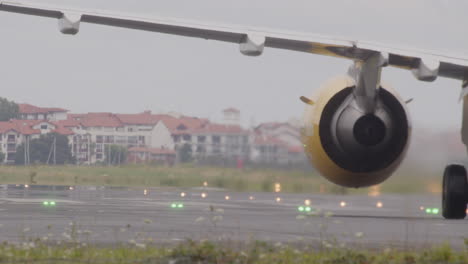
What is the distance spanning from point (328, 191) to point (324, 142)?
53.1ft

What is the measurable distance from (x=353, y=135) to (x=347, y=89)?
3.53 feet

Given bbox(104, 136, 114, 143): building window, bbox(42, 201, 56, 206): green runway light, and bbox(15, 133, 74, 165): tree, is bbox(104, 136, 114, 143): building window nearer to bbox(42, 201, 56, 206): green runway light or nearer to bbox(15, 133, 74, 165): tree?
bbox(15, 133, 74, 165): tree

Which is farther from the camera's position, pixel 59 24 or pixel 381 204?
pixel 381 204

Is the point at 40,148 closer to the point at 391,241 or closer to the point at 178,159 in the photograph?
the point at 178,159

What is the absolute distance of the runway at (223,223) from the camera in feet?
66.6

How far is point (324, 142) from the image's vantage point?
68.1ft

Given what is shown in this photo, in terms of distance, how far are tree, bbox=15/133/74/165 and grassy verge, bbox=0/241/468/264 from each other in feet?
94.7

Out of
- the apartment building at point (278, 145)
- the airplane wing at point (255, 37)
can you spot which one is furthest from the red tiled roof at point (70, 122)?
the airplane wing at point (255, 37)

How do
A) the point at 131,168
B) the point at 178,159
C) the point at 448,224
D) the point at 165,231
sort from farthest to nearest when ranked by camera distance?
the point at 131,168, the point at 178,159, the point at 448,224, the point at 165,231

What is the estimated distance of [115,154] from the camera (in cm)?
4475

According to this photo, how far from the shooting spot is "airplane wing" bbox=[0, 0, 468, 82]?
16.3 m

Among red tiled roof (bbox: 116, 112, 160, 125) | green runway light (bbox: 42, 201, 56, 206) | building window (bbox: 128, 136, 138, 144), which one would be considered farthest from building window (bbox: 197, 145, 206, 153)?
green runway light (bbox: 42, 201, 56, 206)

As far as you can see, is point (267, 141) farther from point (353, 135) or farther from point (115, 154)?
point (115, 154)

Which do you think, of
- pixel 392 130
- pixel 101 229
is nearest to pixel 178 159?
pixel 101 229
